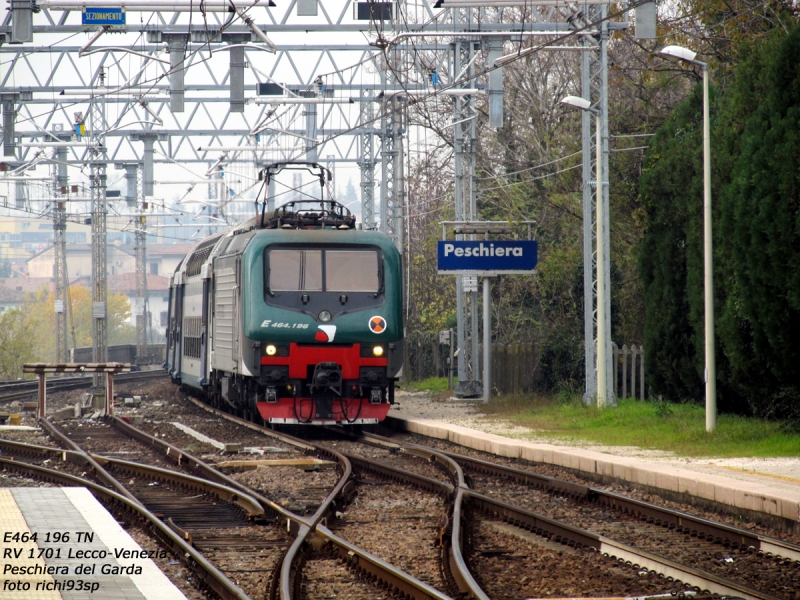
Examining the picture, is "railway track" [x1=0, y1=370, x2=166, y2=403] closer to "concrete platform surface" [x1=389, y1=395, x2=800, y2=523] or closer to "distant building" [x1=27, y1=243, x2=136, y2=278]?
"concrete platform surface" [x1=389, y1=395, x2=800, y2=523]

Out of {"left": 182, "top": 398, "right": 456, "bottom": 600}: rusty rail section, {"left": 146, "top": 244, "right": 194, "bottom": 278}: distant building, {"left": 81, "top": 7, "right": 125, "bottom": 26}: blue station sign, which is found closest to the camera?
{"left": 182, "top": 398, "right": 456, "bottom": 600}: rusty rail section

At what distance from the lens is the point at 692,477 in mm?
12359

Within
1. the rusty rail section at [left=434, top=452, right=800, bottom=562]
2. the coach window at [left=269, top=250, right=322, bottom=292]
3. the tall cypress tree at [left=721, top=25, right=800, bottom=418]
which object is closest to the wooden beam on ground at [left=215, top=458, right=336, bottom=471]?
the rusty rail section at [left=434, top=452, right=800, bottom=562]

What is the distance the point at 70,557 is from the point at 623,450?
9790 millimetres

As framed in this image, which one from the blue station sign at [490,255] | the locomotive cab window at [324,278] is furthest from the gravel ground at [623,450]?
the locomotive cab window at [324,278]

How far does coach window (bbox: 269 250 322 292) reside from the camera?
19812 mm

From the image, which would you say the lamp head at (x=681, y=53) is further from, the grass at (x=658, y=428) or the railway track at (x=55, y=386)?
the railway track at (x=55, y=386)

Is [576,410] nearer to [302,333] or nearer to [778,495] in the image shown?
[302,333]

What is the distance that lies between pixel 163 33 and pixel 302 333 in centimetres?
650

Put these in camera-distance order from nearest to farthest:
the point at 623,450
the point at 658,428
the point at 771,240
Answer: the point at 771,240, the point at 623,450, the point at 658,428

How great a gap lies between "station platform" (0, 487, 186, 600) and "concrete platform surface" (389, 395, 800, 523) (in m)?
5.75

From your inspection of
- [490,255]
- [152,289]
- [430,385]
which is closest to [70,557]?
[490,255]

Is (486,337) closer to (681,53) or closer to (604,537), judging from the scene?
(681,53)

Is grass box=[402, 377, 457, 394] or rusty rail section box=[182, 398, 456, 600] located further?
grass box=[402, 377, 457, 394]
